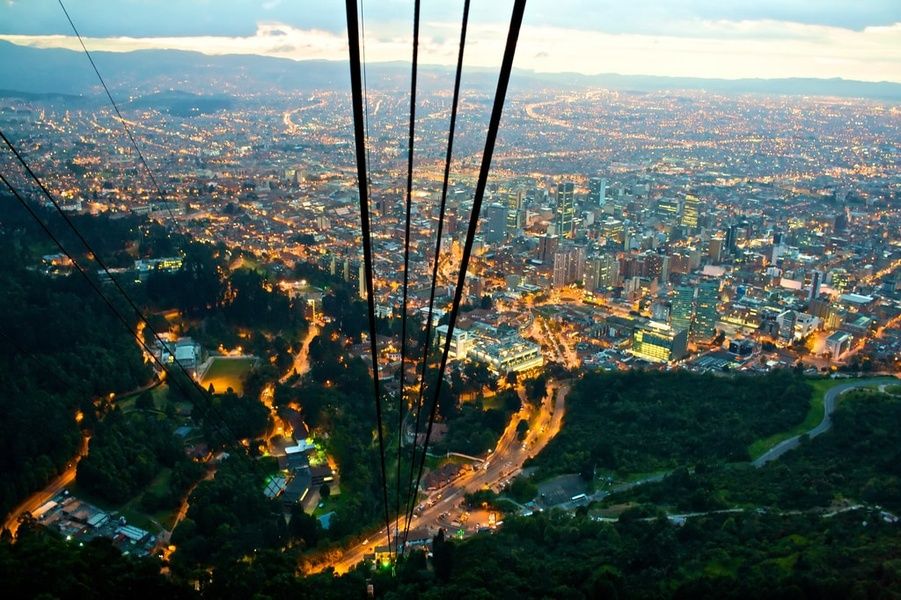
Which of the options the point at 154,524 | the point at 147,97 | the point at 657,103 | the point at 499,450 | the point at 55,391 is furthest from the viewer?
the point at 657,103

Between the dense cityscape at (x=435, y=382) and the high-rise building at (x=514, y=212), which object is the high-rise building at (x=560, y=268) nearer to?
the dense cityscape at (x=435, y=382)

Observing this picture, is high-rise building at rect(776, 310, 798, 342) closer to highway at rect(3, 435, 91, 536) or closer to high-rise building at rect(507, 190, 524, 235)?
high-rise building at rect(507, 190, 524, 235)

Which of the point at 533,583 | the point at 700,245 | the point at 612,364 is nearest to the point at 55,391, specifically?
the point at 533,583

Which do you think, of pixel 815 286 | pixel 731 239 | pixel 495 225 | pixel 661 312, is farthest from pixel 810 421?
pixel 495 225

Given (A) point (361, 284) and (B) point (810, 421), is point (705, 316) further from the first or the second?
(A) point (361, 284)

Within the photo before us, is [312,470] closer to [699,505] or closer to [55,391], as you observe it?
[55,391]

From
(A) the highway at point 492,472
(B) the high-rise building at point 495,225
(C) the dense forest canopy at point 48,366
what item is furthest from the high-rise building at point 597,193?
(C) the dense forest canopy at point 48,366

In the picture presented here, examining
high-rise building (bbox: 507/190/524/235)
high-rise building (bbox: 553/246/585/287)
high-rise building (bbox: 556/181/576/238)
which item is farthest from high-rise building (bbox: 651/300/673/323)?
high-rise building (bbox: 507/190/524/235)
